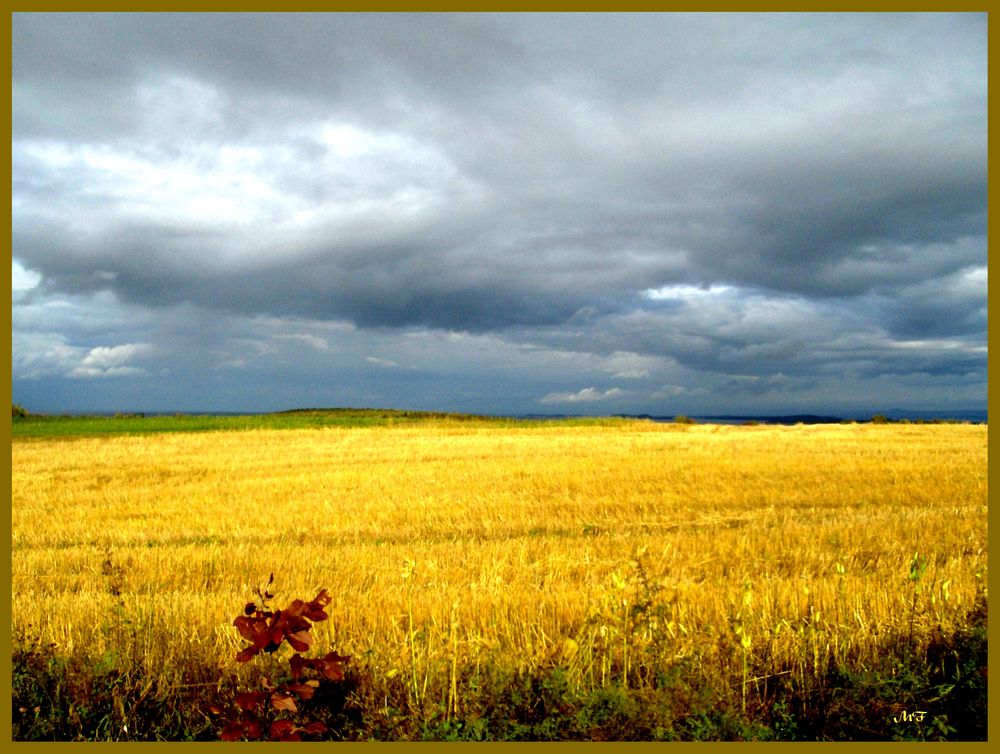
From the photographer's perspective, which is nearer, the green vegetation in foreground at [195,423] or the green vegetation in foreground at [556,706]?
the green vegetation in foreground at [556,706]

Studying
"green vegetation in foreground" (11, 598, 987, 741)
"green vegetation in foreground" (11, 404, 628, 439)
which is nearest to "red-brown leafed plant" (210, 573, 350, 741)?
"green vegetation in foreground" (11, 598, 987, 741)

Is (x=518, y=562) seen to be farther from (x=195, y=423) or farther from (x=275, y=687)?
(x=195, y=423)

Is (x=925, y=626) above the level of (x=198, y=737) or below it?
above

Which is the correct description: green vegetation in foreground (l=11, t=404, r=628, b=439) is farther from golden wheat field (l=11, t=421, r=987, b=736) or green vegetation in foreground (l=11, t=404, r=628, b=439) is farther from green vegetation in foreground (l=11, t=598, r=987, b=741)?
green vegetation in foreground (l=11, t=598, r=987, b=741)

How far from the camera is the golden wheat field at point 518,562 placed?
6453 millimetres

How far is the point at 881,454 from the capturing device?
2998 centimetres

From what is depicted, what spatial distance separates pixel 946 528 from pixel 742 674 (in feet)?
33.8

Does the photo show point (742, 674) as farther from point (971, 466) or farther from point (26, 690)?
point (971, 466)

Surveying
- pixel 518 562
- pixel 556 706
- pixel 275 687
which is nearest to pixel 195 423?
pixel 518 562

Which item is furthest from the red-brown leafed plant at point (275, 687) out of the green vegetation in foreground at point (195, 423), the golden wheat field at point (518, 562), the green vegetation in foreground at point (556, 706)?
the green vegetation in foreground at point (195, 423)

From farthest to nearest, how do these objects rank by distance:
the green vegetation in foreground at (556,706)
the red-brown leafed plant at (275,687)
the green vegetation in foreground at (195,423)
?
the green vegetation in foreground at (195,423) < the green vegetation in foreground at (556,706) < the red-brown leafed plant at (275,687)

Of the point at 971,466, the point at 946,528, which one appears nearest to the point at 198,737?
the point at 946,528

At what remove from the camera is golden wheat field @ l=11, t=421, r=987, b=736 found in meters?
6.45

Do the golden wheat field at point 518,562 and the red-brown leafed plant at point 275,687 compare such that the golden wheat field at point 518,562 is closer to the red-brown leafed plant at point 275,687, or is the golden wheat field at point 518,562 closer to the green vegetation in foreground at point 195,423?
the red-brown leafed plant at point 275,687
